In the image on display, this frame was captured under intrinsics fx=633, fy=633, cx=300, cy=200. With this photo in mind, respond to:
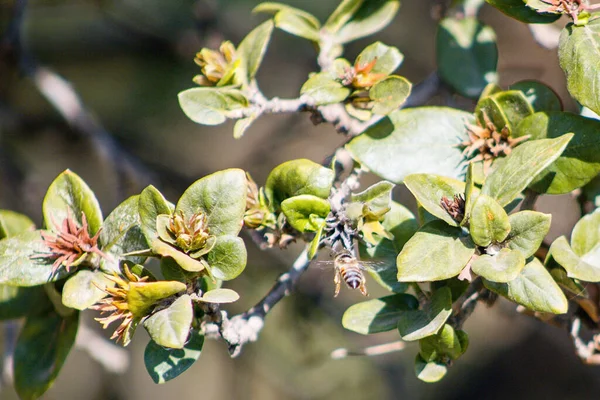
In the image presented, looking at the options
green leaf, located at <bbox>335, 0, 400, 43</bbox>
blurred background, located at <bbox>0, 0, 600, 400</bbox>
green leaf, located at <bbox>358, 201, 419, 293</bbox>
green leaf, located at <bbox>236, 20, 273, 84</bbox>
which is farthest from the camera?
blurred background, located at <bbox>0, 0, 600, 400</bbox>

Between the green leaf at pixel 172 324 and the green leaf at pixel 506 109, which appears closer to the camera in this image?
the green leaf at pixel 172 324

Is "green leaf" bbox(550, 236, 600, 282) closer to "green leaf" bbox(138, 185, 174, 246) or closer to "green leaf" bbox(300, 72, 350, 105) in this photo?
"green leaf" bbox(300, 72, 350, 105)

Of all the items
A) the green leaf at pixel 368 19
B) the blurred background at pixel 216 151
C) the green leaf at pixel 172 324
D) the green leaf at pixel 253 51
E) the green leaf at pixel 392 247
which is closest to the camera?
the green leaf at pixel 172 324

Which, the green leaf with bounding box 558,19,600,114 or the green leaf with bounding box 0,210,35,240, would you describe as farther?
the green leaf with bounding box 0,210,35,240

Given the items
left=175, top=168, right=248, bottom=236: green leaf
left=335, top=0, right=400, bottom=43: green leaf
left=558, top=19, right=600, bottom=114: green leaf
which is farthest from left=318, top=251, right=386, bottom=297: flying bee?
left=335, top=0, right=400, bottom=43: green leaf

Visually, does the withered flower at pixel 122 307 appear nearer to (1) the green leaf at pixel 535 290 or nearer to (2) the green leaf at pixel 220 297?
(2) the green leaf at pixel 220 297

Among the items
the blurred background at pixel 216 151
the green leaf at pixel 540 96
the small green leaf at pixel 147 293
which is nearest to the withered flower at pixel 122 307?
the small green leaf at pixel 147 293
